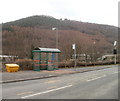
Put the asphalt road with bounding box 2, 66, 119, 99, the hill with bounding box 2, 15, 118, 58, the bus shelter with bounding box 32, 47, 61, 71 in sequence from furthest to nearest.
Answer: the hill with bounding box 2, 15, 118, 58 → the bus shelter with bounding box 32, 47, 61, 71 → the asphalt road with bounding box 2, 66, 119, 99

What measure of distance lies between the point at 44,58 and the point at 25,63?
260cm

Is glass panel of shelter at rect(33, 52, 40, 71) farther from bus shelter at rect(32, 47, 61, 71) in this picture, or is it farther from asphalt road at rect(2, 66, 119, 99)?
asphalt road at rect(2, 66, 119, 99)

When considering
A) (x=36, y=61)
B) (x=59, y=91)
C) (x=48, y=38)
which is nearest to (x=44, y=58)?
(x=36, y=61)

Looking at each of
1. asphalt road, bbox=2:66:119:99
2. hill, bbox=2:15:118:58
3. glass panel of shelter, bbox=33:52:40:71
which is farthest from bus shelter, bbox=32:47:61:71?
hill, bbox=2:15:118:58

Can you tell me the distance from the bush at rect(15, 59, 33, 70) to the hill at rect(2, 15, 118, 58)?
16.1 m

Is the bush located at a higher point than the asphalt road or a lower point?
higher

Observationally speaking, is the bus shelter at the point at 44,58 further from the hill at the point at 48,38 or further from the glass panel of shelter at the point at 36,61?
the hill at the point at 48,38

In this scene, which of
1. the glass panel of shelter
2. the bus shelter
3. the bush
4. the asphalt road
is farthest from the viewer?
the bus shelter

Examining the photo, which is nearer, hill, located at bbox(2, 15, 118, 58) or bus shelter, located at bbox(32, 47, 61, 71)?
bus shelter, located at bbox(32, 47, 61, 71)

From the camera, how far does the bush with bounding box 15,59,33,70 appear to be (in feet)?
66.5

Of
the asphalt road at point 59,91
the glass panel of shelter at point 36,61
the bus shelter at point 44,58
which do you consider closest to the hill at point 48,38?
the bus shelter at point 44,58

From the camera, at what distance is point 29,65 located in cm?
2125

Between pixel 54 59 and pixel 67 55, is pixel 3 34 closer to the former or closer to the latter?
pixel 67 55

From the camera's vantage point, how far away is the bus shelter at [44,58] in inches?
828
